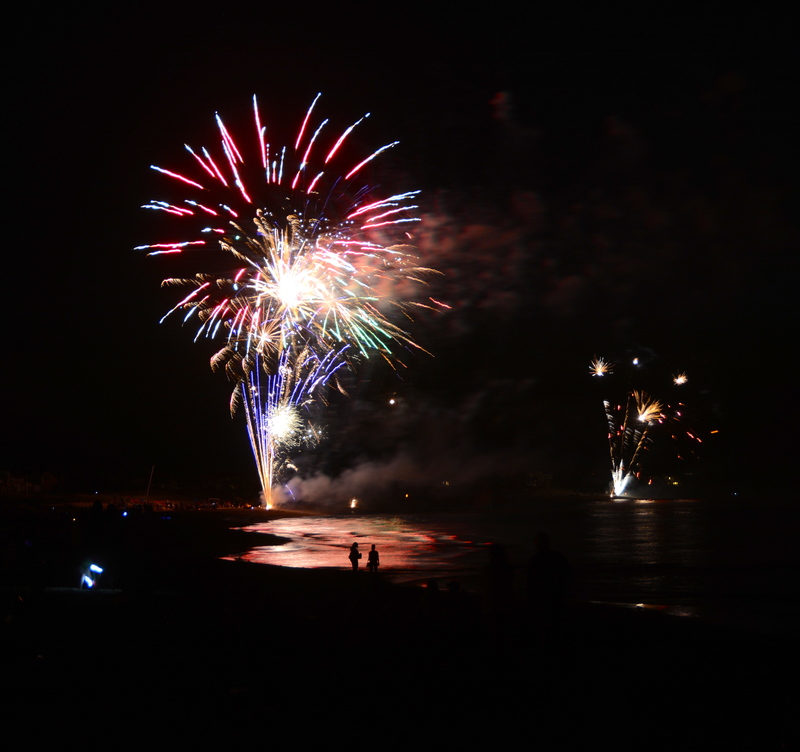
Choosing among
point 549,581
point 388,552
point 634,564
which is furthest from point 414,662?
point 634,564

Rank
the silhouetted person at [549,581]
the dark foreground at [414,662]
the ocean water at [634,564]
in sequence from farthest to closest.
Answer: the ocean water at [634,564], the silhouetted person at [549,581], the dark foreground at [414,662]

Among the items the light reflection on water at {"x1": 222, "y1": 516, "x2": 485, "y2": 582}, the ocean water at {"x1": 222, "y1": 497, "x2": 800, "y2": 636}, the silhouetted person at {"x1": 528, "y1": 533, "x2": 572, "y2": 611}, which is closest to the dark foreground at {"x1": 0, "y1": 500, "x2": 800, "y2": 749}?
the silhouetted person at {"x1": 528, "y1": 533, "x2": 572, "y2": 611}

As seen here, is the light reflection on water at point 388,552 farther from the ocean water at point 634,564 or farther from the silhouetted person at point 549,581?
the silhouetted person at point 549,581

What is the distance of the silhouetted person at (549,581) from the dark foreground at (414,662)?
16 centimetres

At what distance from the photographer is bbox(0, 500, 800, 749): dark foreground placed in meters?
5.62

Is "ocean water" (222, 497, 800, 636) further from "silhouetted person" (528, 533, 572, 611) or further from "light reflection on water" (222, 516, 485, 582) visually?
"silhouetted person" (528, 533, 572, 611)

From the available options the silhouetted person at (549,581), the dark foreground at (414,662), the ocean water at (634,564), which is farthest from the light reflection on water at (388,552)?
the silhouetted person at (549,581)

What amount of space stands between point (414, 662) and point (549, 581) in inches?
62.3

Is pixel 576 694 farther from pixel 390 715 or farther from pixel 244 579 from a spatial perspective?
pixel 244 579

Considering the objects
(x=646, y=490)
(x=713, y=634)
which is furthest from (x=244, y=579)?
(x=646, y=490)

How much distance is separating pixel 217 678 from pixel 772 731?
4.55m

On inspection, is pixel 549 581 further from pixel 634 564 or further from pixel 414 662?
pixel 634 564

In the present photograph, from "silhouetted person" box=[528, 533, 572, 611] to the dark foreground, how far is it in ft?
0.52

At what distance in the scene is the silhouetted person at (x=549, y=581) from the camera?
6.86 meters
